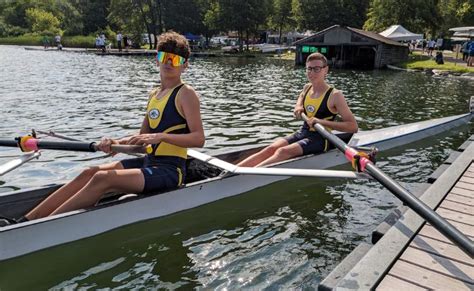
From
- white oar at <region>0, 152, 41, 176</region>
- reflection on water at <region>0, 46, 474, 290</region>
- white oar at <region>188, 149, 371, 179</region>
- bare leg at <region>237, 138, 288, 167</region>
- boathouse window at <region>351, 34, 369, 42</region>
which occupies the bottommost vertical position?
reflection on water at <region>0, 46, 474, 290</region>

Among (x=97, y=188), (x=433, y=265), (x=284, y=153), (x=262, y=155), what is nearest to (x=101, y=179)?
(x=97, y=188)

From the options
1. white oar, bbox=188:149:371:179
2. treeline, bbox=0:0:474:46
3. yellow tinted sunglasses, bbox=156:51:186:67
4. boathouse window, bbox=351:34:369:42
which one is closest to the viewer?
yellow tinted sunglasses, bbox=156:51:186:67

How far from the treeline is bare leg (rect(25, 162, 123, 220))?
186 ft

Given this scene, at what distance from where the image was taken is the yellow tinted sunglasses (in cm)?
568

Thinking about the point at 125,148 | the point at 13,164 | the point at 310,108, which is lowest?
the point at 13,164

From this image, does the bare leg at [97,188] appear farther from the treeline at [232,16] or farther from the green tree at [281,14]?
the green tree at [281,14]

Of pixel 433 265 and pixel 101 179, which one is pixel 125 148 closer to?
pixel 101 179

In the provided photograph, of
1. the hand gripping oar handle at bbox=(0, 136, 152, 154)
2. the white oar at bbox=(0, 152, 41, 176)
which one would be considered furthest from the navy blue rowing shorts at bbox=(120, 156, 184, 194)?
the white oar at bbox=(0, 152, 41, 176)

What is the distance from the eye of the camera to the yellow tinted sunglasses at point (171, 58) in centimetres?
568

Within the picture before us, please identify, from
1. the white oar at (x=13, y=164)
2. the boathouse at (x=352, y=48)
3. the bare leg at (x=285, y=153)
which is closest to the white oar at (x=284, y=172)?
the bare leg at (x=285, y=153)

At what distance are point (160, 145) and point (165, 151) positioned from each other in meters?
0.12

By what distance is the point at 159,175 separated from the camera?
6.10m

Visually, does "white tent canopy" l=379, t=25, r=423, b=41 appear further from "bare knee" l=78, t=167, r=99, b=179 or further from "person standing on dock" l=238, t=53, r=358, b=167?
"bare knee" l=78, t=167, r=99, b=179

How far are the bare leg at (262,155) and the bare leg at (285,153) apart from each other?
215 mm
